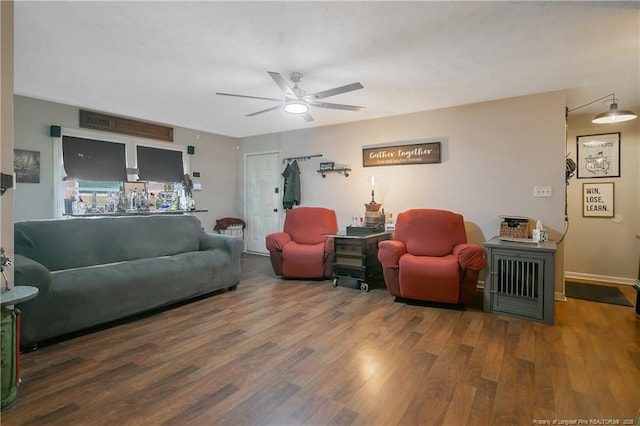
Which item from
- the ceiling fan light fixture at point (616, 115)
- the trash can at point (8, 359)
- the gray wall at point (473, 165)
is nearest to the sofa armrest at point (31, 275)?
the trash can at point (8, 359)

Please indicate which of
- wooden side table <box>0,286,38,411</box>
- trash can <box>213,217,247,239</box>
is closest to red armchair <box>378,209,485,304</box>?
wooden side table <box>0,286,38,411</box>

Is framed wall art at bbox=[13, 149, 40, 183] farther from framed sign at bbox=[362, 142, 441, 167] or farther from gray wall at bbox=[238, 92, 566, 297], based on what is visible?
framed sign at bbox=[362, 142, 441, 167]

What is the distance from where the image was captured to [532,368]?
2.15 metres

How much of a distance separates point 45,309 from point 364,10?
3.30 metres

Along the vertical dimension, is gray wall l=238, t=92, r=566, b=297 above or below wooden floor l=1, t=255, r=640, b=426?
above

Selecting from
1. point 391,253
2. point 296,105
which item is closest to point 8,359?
point 296,105

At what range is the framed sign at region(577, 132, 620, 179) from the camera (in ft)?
14.1

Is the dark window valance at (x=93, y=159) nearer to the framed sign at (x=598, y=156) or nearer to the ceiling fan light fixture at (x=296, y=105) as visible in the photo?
the ceiling fan light fixture at (x=296, y=105)

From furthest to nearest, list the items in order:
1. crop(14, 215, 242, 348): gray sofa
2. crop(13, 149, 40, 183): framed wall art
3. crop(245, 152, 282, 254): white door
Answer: crop(245, 152, 282, 254): white door
crop(13, 149, 40, 183): framed wall art
crop(14, 215, 242, 348): gray sofa

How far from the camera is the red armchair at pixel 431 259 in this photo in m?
3.26

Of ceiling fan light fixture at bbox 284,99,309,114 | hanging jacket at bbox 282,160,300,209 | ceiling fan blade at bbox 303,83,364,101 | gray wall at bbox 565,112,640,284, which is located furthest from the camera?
hanging jacket at bbox 282,160,300,209

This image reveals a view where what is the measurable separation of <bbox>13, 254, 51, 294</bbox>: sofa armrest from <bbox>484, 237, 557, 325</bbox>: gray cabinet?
399 centimetres

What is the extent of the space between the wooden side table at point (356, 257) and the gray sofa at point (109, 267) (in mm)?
1339

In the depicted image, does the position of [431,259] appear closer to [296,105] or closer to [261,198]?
[296,105]
